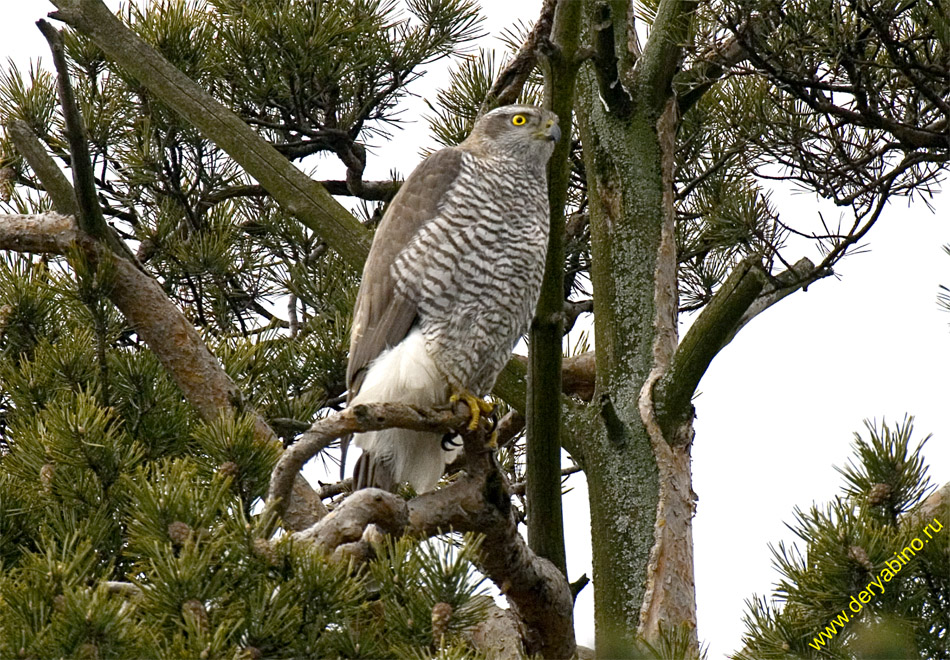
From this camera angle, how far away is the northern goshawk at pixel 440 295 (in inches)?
150

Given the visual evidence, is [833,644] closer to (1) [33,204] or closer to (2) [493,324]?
(2) [493,324]

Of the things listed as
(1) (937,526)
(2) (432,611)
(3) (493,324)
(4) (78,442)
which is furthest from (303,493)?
(1) (937,526)

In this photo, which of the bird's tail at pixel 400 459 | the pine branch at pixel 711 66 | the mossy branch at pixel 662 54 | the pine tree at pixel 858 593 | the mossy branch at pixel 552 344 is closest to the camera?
the pine tree at pixel 858 593

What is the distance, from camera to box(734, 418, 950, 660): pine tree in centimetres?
242

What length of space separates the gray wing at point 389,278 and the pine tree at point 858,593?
5.44 ft

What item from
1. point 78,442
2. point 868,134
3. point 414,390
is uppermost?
point 868,134

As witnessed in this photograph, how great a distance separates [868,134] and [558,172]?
1.32 m

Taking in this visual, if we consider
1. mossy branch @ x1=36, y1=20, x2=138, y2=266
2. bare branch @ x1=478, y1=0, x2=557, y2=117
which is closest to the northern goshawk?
bare branch @ x1=478, y1=0, x2=557, y2=117

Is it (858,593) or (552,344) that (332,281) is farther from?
(858,593)

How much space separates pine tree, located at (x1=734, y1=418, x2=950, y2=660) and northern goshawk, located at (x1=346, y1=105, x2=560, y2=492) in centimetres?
135

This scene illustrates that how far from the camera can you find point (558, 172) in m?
3.54

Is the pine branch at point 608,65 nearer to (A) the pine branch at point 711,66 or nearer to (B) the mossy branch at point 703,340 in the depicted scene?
(A) the pine branch at point 711,66

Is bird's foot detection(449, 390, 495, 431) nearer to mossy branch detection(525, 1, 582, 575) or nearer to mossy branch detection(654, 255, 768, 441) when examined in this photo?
mossy branch detection(525, 1, 582, 575)

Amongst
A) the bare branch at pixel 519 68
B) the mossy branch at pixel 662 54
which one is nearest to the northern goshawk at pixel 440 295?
the bare branch at pixel 519 68
